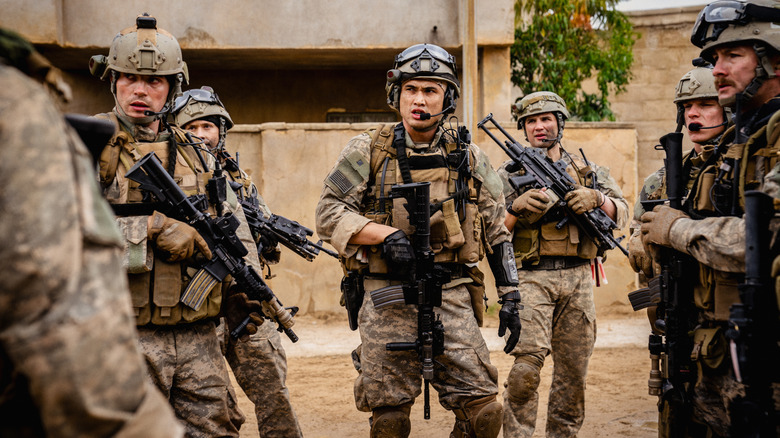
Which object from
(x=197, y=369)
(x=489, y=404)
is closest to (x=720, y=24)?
(x=489, y=404)

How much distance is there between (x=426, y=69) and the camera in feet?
13.5

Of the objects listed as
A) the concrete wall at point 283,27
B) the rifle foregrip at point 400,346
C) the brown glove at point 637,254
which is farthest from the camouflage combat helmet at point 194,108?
the concrete wall at point 283,27

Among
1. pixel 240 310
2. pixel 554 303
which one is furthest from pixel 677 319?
pixel 240 310

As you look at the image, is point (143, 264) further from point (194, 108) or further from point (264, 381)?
point (194, 108)

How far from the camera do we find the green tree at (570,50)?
468 inches

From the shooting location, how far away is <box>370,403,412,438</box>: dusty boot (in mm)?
3836

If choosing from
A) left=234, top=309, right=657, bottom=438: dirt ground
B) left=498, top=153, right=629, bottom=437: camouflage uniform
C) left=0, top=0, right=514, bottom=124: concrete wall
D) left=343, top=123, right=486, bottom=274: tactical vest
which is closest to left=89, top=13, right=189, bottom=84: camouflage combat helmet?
left=343, top=123, right=486, bottom=274: tactical vest

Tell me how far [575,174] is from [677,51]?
9735 millimetres

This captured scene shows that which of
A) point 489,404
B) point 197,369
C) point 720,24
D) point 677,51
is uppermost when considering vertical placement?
point 677,51

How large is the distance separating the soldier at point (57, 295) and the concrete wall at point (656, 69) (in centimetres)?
1364

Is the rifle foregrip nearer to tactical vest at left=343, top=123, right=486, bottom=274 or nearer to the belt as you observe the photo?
tactical vest at left=343, top=123, right=486, bottom=274

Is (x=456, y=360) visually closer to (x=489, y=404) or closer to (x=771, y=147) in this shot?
(x=489, y=404)

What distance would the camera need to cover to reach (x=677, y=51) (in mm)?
14047

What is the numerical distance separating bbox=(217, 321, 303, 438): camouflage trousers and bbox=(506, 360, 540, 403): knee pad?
1.40 m
